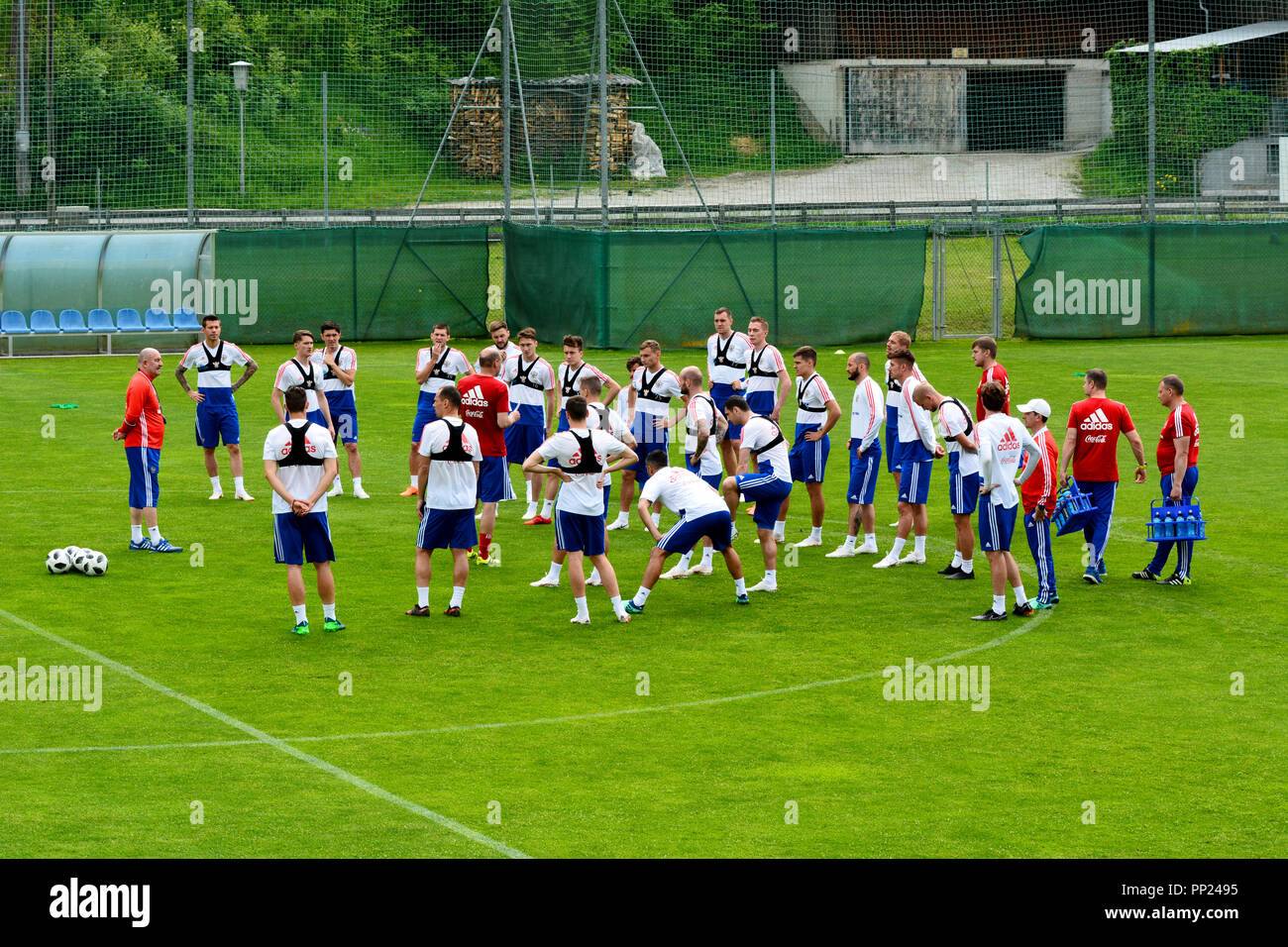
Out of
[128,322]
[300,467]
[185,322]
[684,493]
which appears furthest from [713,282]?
[300,467]

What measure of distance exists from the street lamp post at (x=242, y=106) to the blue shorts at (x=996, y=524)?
32.3 m

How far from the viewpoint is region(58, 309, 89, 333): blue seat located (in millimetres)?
36875

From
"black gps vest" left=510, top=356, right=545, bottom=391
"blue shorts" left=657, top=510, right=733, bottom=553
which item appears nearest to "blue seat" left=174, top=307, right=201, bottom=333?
"black gps vest" left=510, top=356, right=545, bottom=391

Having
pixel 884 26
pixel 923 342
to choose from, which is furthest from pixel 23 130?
pixel 884 26

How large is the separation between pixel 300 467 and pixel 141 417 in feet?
14.1

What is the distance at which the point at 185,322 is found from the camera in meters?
37.6

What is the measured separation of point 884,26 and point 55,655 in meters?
47.0

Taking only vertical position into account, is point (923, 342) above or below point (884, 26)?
below

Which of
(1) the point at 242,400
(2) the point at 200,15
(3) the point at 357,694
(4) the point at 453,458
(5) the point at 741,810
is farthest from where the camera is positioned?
(2) the point at 200,15

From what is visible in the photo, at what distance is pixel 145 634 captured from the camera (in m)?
14.6

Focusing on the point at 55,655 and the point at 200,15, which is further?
the point at 200,15

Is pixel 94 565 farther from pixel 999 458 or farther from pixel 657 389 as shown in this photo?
pixel 999 458

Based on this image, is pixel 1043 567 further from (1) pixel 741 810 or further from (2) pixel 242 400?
(2) pixel 242 400

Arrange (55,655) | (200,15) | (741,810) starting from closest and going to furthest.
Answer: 1. (741,810)
2. (55,655)
3. (200,15)
